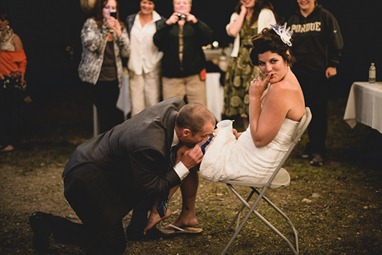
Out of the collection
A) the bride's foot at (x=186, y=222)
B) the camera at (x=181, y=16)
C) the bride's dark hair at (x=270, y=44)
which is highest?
the bride's dark hair at (x=270, y=44)

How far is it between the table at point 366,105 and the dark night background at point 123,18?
14.7ft

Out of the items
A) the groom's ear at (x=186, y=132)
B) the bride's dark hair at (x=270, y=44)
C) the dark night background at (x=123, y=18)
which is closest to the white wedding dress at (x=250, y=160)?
the groom's ear at (x=186, y=132)

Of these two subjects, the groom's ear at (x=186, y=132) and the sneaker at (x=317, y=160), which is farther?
the sneaker at (x=317, y=160)

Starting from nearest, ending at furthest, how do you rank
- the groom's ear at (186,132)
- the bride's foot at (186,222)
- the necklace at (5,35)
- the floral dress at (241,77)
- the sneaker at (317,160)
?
the groom's ear at (186,132) → the bride's foot at (186,222) → the sneaker at (317,160) → the floral dress at (241,77) → the necklace at (5,35)

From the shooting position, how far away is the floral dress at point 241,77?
6164 millimetres

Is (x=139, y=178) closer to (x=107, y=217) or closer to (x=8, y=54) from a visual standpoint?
(x=107, y=217)

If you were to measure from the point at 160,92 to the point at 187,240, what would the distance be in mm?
2839

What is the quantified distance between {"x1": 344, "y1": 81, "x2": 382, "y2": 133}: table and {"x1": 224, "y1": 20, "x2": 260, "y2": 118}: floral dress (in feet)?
3.50

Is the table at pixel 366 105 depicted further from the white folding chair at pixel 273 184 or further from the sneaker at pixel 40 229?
the sneaker at pixel 40 229

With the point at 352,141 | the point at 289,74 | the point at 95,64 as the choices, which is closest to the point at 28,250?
the point at 289,74

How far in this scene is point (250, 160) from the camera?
11.0ft

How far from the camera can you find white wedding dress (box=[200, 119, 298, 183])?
333cm

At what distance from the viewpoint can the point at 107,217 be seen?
3301 millimetres

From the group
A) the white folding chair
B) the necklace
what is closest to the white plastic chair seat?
the white folding chair
